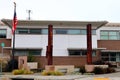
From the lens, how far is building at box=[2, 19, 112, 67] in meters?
47.3

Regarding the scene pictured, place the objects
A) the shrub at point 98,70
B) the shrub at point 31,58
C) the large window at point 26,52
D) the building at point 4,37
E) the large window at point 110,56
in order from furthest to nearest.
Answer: the large window at point 110,56 < the building at point 4,37 < the large window at point 26,52 < the shrub at point 31,58 < the shrub at point 98,70

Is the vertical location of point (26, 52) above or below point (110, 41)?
below

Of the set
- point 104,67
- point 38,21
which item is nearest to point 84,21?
point 38,21

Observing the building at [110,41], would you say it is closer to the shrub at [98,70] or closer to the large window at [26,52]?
the large window at [26,52]

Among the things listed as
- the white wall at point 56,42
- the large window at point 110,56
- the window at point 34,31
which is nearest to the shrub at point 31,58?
the white wall at point 56,42

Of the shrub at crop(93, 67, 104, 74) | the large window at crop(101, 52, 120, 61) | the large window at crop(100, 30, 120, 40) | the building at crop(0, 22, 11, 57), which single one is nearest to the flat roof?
the building at crop(0, 22, 11, 57)

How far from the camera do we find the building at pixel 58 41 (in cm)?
4734

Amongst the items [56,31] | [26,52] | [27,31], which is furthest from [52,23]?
[26,52]

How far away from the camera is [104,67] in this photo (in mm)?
37625

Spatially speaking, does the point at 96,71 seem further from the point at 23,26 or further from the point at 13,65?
the point at 23,26

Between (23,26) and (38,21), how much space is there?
8.78 feet

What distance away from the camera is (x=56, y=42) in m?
48.0

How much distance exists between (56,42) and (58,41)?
31 centimetres

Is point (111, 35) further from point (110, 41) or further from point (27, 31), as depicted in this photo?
point (27, 31)
